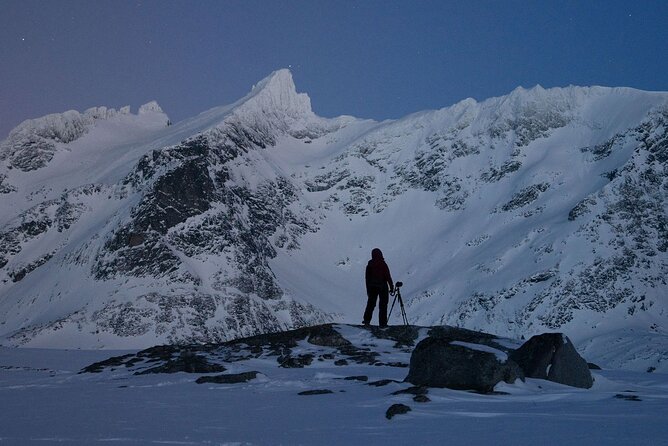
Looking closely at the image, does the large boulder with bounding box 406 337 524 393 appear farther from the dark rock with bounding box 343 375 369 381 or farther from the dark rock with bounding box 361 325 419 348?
the dark rock with bounding box 361 325 419 348

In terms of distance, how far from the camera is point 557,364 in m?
14.2

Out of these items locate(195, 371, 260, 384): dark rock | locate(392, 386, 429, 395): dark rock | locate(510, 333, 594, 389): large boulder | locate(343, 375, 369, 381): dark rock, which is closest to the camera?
locate(392, 386, 429, 395): dark rock

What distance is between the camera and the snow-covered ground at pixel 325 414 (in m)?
7.80

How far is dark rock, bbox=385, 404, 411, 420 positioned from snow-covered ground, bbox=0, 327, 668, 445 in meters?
0.12

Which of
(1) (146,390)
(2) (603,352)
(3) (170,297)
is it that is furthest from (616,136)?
(1) (146,390)

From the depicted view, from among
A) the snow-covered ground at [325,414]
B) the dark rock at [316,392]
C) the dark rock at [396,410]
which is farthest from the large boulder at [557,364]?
the dark rock at [396,410]

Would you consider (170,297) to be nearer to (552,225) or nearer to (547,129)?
(552,225)

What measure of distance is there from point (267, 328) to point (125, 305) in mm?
25095

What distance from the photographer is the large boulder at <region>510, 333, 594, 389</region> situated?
46.2ft

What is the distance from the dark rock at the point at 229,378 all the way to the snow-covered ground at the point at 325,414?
279 mm

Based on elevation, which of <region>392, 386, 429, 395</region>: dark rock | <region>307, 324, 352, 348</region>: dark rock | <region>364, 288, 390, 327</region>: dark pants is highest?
<region>364, 288, 390, 327</region>: dark pants

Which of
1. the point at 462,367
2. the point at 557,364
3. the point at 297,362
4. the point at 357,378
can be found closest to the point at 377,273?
the point at 297,362

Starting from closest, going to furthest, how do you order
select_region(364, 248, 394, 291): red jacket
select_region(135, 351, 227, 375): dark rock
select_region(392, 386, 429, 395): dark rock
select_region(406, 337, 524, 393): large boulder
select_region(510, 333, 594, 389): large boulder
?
1. select_region(392, 386, 429, 395): dark rock
2. select_region(406, 337, 524, 393): large boulder
3. select_region(510, 333, 594, 389): large boulder
4. select_region(135, 351, 227, 375): dark rock
5. select_region(364, 248, 394, 291): red jacket

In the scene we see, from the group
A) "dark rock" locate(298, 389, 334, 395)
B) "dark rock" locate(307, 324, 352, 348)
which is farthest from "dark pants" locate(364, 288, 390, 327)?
"dark rock" locate(298, 389, 334, 395)
